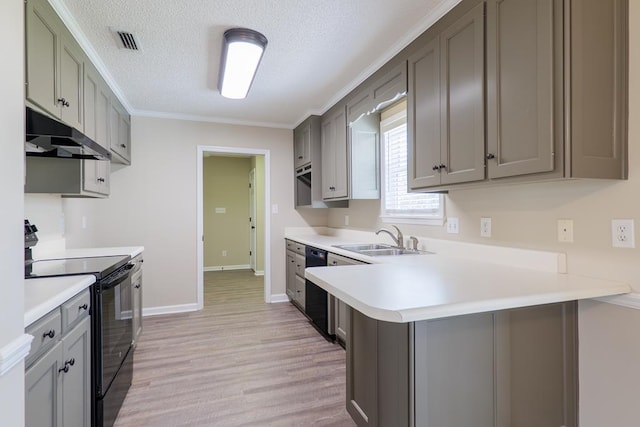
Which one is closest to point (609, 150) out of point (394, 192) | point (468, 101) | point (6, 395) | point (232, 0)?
point (468, 101)

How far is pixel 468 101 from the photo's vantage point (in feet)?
5.74

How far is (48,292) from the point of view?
1.37 meters

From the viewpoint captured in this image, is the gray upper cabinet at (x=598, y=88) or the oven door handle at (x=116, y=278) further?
the oven door handle at (x=116, y=278)

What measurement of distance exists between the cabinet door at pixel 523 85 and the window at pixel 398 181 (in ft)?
3.52

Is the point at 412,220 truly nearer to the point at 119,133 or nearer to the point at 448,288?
the point at 448,288

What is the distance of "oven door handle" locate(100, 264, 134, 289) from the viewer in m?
1.82

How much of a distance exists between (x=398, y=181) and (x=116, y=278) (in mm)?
2389

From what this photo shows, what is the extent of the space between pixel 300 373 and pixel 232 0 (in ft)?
8.35

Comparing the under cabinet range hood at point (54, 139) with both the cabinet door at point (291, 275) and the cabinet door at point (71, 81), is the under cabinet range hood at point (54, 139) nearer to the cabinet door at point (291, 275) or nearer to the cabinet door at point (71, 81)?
the cabinet door at point (71, 81)

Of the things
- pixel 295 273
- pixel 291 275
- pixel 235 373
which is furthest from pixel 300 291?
pixel 235 373

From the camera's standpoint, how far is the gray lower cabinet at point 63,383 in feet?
3.81

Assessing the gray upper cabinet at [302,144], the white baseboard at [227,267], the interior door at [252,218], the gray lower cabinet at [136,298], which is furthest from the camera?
the white baseboard at [227,267]

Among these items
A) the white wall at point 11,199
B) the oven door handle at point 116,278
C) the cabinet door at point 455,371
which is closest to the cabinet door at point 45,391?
the white wall at point 11,199

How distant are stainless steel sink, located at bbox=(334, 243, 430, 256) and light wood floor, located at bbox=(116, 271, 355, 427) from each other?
0.90m
